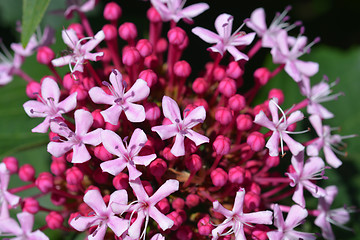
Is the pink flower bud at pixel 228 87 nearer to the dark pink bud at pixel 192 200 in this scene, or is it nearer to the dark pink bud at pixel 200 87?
the dark pink bud at pixel 200 87

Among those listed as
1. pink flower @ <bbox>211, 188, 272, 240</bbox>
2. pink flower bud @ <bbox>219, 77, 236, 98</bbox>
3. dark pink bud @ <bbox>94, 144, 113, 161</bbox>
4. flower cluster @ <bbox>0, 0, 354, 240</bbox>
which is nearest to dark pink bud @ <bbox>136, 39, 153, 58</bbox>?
flower cluster @ <bbox>0, 0, 354, 240</bbox>

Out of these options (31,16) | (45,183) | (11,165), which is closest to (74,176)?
(45,183)

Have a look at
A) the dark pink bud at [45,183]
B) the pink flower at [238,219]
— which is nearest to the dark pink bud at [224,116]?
the pink flower at [238,219]

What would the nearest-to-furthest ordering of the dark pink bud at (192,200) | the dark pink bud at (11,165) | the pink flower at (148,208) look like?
the pink flower at (148,208), the dark pink bud at (192,200), the dark pink bud at (11,165)

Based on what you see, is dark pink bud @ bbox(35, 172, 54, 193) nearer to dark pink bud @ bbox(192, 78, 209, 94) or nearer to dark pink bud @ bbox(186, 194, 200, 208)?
dark pink bud @ bbox(186, 194, 200, 208)

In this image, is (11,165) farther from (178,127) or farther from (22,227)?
(178,127)

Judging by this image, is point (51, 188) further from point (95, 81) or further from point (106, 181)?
point (95, 81)
